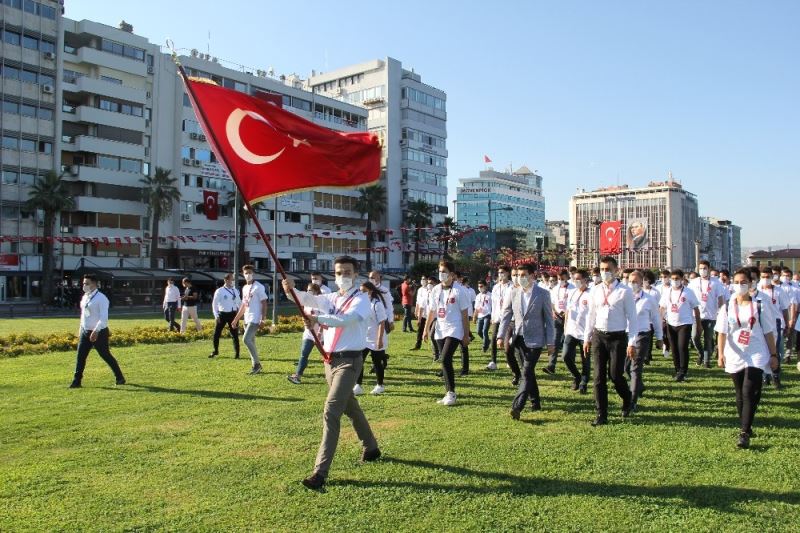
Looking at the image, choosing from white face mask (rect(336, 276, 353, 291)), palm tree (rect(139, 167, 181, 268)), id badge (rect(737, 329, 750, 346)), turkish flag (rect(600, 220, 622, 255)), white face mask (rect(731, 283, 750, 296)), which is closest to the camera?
white face mask (rect(336, 276, 353, 291))

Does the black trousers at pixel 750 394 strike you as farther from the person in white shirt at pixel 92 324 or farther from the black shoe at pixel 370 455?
the person in white shirt at pixel 92 324

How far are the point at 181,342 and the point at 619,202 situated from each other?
178870mm

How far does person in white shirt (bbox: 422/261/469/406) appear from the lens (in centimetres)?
986

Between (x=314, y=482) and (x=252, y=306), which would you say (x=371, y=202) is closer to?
(x=252, y=306)

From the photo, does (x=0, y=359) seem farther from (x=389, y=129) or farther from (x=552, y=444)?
(x=389, y=129)

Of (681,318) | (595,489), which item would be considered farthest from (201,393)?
(681,318)

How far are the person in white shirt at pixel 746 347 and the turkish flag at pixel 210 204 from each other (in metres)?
57.5

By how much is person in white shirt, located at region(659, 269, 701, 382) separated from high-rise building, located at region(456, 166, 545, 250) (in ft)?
437

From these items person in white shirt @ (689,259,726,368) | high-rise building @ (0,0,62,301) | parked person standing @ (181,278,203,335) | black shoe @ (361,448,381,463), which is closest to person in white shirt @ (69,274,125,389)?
black shoe @ (361,448,381,463)

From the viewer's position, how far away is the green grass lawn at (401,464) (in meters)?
5.38

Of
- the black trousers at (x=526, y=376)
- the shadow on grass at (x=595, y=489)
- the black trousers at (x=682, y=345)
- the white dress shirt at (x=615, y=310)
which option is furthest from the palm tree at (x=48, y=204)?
the shadow on grass at (x=595, y=489)

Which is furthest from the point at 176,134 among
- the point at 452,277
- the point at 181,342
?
the point at 452,277

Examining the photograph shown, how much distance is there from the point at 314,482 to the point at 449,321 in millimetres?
4694

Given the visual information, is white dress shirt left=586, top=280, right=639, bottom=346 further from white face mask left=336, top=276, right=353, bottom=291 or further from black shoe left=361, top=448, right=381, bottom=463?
white face mask left=336, top=276, right=353, bottom=291
